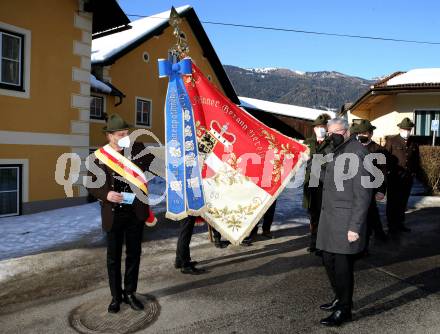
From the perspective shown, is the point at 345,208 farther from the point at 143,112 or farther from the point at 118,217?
the point at 143,112

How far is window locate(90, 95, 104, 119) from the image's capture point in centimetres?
1462

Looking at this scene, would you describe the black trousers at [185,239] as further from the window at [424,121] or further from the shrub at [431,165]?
the window at [424,121]

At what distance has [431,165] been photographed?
12.6m

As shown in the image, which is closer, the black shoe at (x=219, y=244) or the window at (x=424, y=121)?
the black shoe at (x=219, y=244)

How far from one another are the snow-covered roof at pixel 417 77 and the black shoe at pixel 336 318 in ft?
48.4

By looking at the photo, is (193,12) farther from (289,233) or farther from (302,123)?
(289,233)

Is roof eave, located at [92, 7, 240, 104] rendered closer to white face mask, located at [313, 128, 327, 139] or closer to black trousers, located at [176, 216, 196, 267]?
white face mask, located at [313, 128, 327, 139]

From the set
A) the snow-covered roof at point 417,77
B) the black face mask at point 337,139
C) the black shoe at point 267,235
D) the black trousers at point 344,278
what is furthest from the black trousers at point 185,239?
the snow-covered roof at point 417,77

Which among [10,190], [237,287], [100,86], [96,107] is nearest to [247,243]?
[237,287]

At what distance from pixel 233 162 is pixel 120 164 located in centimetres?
191

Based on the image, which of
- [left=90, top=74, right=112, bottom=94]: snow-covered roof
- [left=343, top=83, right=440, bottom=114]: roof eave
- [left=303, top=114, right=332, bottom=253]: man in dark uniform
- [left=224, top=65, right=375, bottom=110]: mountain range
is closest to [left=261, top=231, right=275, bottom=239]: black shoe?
[left=303, top=114, right=332, bottom=253]: man in dark uniform

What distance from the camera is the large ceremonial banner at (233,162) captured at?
5.28m

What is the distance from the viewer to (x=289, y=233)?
755 centimetres

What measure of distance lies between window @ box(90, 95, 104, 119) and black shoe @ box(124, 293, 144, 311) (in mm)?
11617
